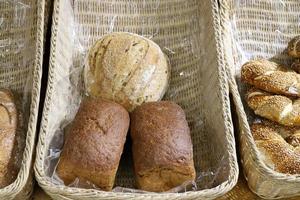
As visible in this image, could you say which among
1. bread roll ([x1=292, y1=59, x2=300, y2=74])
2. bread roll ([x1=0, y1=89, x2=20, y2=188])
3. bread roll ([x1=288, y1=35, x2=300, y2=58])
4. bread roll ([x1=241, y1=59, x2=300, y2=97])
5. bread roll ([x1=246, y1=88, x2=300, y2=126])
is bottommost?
bread roll ([x1=0, y1=89, x2=20, y2=188])

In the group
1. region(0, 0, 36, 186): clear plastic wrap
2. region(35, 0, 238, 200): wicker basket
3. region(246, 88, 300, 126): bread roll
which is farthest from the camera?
region(0, 0, 36, 186): clear plastic wrap

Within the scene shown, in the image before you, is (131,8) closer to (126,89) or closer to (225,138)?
(126,89)

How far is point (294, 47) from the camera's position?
145 cm

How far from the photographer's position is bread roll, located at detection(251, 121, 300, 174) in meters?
1.19

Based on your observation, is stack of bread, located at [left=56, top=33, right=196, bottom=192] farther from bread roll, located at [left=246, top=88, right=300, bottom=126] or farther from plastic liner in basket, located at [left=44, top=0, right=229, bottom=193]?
bread roll, located at [left=246, top=88, right=300, bottom=126]

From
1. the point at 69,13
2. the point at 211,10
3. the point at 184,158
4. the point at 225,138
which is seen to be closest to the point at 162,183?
the point at 184,158

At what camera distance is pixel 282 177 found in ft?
3.67

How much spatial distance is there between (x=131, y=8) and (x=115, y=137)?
1.86 feet

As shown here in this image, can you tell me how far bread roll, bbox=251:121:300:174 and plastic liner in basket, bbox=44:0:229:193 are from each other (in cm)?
12

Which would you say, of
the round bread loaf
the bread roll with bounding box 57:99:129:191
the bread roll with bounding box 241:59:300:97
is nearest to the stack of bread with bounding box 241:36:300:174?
the bread roll with bounding box 241:59:300:97

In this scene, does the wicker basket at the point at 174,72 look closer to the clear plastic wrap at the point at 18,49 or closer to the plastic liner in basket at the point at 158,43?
the plastic liner in basket at the point at 158,43

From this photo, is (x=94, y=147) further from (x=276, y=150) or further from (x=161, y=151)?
(x=276, y=150)

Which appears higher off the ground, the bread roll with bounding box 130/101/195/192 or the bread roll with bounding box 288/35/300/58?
the bread roll with bounding box 288/35/300/58

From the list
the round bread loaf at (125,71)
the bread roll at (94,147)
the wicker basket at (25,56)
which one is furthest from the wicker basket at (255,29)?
the wicker basket at (25,56)
